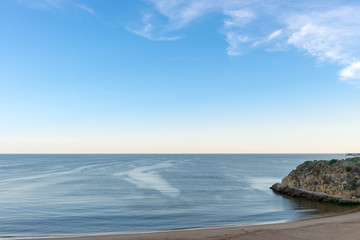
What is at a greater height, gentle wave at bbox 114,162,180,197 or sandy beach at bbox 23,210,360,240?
sandy beach at bbox 23,210,360,240

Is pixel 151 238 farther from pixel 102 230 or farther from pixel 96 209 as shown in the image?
pixel 96 209

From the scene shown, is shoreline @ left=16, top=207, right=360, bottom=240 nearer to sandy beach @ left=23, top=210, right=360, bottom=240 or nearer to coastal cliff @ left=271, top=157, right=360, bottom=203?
sandy beach @ left=23, top=210, right=360, bottom=240

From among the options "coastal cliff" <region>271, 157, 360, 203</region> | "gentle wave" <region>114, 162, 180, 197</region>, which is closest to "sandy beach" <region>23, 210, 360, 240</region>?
"coastal cliff" <region>271, 157, 360, 203</region>

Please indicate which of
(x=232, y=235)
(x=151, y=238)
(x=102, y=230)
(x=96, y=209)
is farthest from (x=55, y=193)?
(x=232, y=235)

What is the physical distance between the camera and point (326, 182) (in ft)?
147

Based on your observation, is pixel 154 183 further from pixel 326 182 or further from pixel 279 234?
pixel 279 234

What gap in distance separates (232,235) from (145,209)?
684 inches

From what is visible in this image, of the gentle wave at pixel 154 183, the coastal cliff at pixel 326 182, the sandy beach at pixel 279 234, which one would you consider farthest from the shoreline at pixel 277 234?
the gentle wave at pixel 154 183

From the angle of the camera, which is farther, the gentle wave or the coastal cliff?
the gentle wave

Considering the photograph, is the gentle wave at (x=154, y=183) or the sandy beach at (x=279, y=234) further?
the gentle wave at (x=154, y=183)

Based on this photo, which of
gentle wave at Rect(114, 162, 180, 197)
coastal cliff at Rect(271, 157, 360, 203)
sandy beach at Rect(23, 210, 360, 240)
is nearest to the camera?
sandy beach at Rect(23, 210, 360, 240)

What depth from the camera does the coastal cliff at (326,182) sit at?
40.4 m

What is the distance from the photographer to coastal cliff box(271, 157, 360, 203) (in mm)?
40406

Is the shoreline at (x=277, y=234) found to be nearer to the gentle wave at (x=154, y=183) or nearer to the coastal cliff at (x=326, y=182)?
the coastal cliff at (x=326, y=182)
